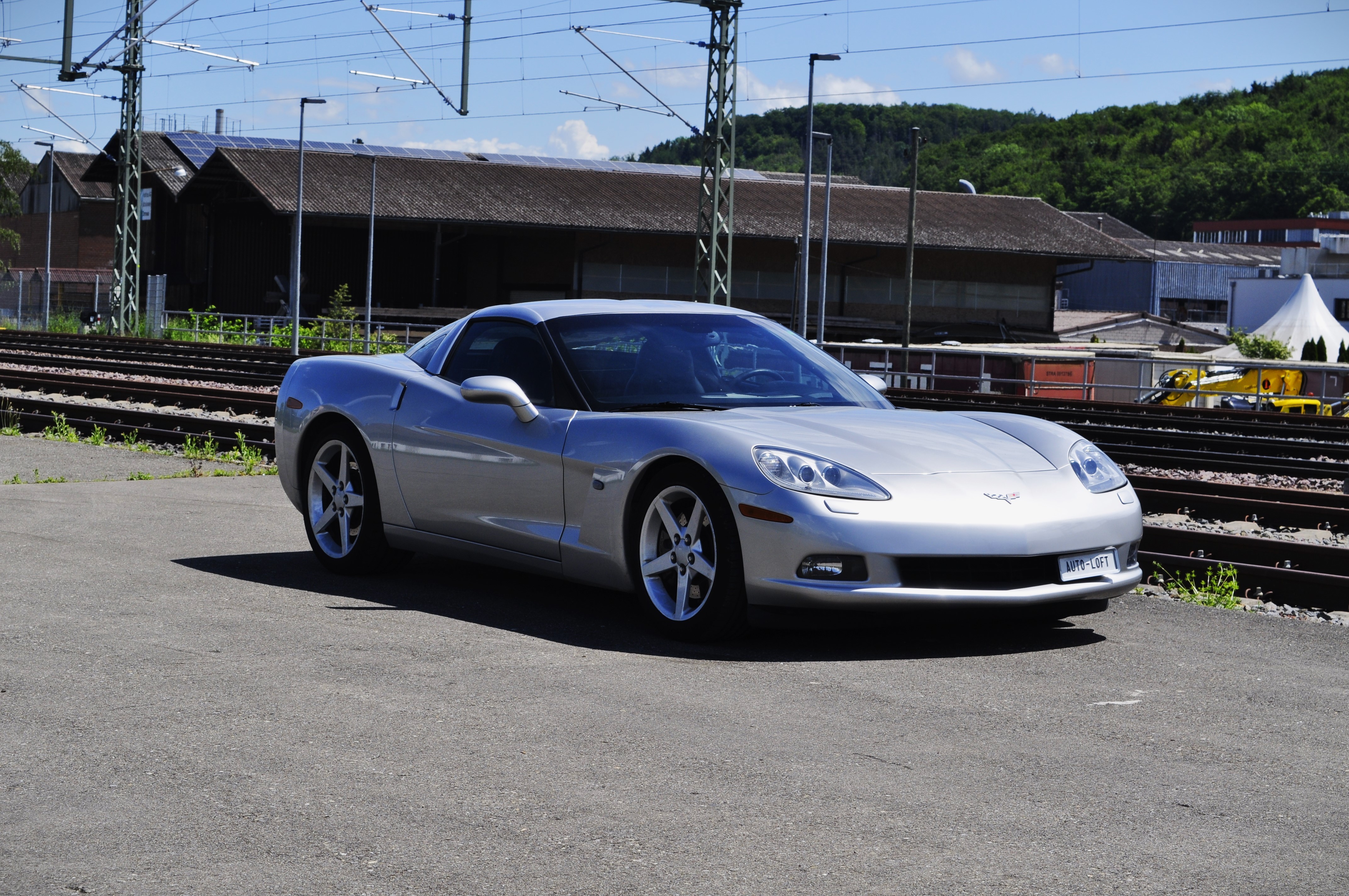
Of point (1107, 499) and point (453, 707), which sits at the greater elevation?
point (1107, 499)

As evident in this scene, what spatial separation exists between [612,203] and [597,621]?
5459cm

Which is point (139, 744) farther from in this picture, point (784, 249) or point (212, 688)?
point (784, 249)

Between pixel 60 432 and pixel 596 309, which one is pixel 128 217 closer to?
pixel 60 432

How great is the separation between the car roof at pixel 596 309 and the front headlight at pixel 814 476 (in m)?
1.27

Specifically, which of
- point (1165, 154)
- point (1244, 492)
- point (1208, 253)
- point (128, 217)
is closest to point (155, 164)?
point (128, 217)

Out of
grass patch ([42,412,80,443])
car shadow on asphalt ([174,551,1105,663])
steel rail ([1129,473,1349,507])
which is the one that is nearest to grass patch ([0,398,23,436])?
grass patch ([42,412,80,443])

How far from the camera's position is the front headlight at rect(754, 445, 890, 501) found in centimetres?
550

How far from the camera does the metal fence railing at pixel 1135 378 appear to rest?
1163 inches

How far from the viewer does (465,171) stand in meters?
60.6

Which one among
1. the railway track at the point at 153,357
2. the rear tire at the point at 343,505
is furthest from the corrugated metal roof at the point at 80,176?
the rear tire at the point at 343,505

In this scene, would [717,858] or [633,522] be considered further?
[633,522]

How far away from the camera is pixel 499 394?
20.7 ft

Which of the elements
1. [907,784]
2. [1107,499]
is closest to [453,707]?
[907,784]

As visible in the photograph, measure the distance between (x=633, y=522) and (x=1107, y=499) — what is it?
1802 millimetres
